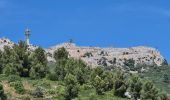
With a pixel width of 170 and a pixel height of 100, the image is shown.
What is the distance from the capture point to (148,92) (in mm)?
102750

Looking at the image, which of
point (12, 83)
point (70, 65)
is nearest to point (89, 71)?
point (70, 65)

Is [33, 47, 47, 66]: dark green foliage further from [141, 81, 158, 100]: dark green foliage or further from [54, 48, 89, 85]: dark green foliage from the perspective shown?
[141, 81, 158, 100]: dark green foliage

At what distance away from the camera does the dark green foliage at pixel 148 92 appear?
4038 inches

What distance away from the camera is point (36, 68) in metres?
111

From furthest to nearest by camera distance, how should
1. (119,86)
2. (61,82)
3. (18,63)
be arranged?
(18,63) → (61,82) → (119,86)

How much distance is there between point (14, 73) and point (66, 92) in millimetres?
16225

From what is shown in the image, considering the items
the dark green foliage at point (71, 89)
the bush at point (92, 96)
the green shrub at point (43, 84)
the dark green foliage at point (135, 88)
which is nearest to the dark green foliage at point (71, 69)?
the green shrub at point (43, 84)

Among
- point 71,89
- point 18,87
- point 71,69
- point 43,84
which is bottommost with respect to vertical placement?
point 71,89

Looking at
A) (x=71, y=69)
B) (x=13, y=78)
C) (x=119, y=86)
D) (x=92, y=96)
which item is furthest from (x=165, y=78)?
(x=92, y=96)

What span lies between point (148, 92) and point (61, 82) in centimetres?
1507

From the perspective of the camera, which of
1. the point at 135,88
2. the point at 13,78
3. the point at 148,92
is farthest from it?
the point at 135,88

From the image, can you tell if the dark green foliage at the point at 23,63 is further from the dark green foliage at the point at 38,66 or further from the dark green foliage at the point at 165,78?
the dark green foliage at the point at 165,78

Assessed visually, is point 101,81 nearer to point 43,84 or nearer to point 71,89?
point 71,89

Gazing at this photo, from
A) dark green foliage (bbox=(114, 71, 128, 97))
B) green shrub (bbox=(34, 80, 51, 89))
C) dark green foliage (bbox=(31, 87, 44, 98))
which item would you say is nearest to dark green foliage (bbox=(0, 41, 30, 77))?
green shrub (bbox=(34, 80, 51, 89))
